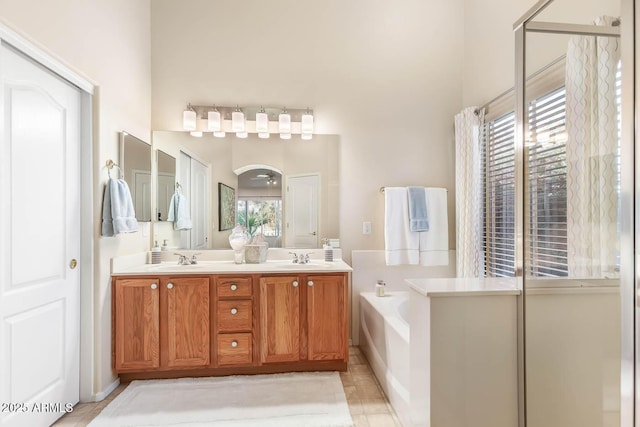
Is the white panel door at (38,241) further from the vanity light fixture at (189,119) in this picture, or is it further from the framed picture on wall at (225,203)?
the framed picture on wall at (225,203)

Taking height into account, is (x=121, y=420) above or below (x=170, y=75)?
below

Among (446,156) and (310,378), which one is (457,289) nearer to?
(310,378)

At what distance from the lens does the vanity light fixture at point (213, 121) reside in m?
2.89

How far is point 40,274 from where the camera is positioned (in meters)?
1.76

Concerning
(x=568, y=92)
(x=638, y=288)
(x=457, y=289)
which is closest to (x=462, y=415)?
(x=457, y=289)

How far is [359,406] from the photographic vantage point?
2.06m

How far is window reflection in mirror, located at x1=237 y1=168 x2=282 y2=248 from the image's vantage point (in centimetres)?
297

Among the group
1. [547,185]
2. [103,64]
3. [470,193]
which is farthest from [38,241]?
[470,193]

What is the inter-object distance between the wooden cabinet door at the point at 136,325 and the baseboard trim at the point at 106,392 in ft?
0.31

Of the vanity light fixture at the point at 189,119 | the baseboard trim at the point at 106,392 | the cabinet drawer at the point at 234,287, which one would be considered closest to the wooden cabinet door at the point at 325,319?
the cabinet drawer at the point at 234,287

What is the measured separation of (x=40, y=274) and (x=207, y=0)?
8.14ft

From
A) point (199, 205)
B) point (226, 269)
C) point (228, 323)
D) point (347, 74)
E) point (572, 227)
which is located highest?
point (347, 74)

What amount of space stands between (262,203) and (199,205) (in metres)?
0.53

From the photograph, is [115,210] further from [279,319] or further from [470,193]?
[470,193]
